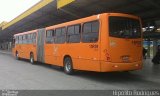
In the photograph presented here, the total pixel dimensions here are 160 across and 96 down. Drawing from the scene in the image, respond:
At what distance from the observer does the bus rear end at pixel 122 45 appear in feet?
40.4

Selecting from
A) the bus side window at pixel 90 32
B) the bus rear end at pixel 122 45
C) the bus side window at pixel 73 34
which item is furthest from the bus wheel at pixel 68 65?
the bus rear end at pixel 122 45

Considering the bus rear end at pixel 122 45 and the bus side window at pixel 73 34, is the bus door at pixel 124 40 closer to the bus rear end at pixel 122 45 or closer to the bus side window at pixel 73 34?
the bus rear end at pixel 122 45

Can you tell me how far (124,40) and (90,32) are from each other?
1.59 meters

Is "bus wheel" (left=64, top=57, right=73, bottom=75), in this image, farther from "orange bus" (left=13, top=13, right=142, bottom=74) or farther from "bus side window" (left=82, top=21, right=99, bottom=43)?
"bus side window" (left=82, top=21, right=99, bottom=43)

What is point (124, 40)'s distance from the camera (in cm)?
1268

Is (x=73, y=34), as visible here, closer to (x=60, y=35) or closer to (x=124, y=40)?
(x=60, y=35)

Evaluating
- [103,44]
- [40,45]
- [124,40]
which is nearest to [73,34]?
[103,44]

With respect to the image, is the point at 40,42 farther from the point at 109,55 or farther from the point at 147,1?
the point at 109,55

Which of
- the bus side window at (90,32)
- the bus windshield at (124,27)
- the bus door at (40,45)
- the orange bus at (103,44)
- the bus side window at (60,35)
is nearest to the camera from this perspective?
the orange bus at (103,44)

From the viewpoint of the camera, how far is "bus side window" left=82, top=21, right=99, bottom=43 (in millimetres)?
12919

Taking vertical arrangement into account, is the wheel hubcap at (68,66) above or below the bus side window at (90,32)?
below

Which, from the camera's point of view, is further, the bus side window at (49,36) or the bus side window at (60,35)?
the bus side window at (49,36)

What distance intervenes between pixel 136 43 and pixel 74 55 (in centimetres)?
317

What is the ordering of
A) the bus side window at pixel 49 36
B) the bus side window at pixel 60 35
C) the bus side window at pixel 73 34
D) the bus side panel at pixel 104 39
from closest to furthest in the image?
the bus side panel at pixel 104 39
the bus side window at pixel 73 34
the bus side window at pixel 60 35
the bus side window at pixel 49 36
